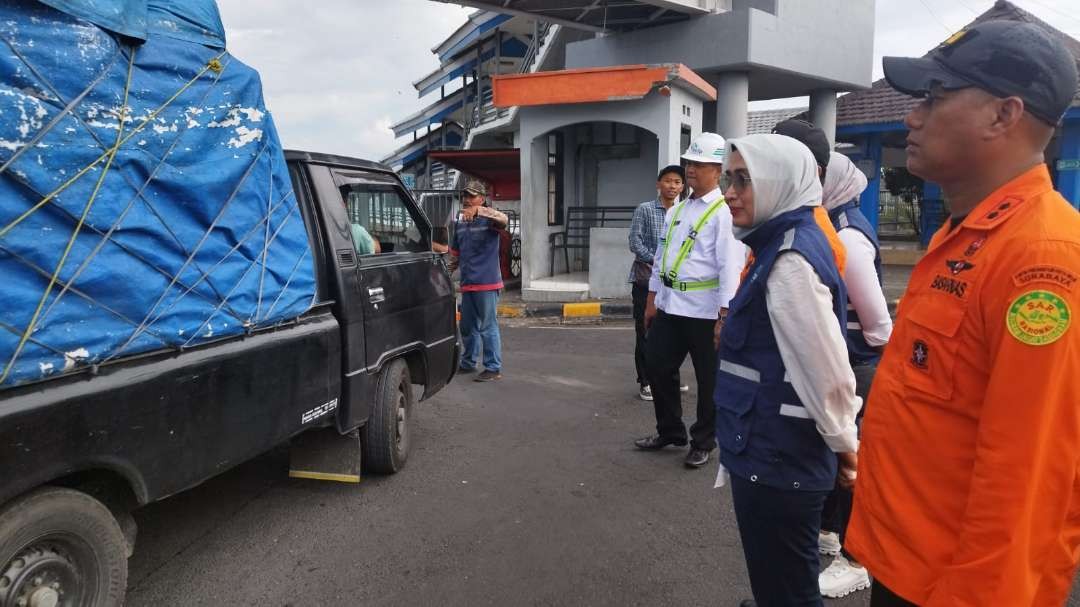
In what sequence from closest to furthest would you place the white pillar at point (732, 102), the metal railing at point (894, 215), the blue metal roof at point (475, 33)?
the white pillar at point (732, 102) < the blue metal roof at point (475, 33) < the metal railing at point (894, 215)

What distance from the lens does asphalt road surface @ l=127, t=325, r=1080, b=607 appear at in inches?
116

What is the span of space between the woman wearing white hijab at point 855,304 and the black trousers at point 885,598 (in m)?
1.21

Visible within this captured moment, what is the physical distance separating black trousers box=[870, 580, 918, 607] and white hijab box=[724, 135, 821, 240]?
105cm

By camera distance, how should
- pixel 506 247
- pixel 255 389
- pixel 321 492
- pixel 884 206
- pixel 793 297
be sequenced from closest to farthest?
pixel 793 297 < pixel 255 389 < pixel 321 492 < pixel 506 247 < pixel 884 206

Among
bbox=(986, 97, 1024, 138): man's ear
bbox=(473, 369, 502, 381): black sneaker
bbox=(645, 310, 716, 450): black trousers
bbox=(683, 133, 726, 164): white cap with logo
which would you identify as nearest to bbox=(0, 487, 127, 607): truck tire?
bbox=(986, 97, 1024, 138): man's ear

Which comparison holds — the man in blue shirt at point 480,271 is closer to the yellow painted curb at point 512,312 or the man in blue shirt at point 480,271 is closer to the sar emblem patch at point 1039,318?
the yellow painted curb at point 512,312

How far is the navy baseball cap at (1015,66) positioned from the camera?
130 cm

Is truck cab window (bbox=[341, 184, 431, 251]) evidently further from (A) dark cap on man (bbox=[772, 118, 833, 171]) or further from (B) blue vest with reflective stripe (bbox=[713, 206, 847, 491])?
(B) blue vest with reflective stripe (bbox=[713, 206, 847, 491])

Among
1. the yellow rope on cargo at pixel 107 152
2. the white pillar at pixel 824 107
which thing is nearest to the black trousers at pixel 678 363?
the yellow rope on cargo at pixel 107 152

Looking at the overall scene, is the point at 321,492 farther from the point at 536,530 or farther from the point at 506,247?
the point at 506,247

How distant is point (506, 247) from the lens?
42.4 feet

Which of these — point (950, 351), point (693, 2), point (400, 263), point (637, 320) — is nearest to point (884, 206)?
point (693, 2)

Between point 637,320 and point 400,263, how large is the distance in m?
2.27

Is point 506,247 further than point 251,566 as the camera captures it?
Yes
